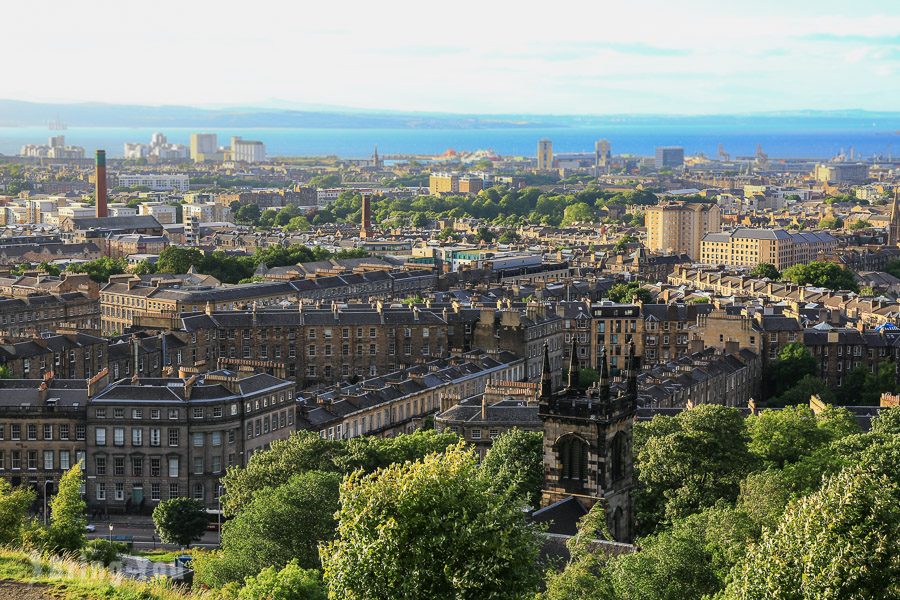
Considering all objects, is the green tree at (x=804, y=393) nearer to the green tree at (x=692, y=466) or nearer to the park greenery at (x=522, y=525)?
the park greenery at (x=522, y=525)

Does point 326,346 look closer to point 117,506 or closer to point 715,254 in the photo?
point 117,506

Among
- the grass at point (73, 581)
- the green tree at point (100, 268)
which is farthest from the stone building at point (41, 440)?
the green tree at point (100, 268)

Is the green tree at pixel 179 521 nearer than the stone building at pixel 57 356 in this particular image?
Yes

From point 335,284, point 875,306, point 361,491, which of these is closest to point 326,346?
point 335,284

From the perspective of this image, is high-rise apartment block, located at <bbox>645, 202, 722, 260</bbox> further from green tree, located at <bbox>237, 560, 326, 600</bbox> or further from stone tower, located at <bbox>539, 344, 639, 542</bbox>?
green tree, located at <bbox>237, 560, 326, 600</bbox>

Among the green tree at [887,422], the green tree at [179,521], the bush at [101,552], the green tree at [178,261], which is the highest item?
the green tree at [178,261]

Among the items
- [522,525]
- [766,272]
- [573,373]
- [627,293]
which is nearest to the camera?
[522,525]

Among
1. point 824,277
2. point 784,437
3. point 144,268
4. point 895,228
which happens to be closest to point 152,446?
point 784,437

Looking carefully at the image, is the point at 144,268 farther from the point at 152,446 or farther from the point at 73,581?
the point at 73,581
